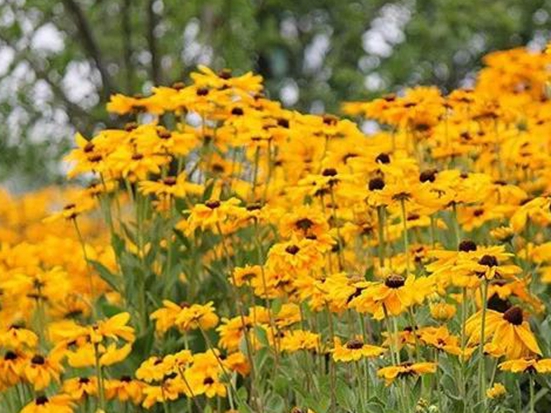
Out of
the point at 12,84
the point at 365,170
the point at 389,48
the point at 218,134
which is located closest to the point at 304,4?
the point at 389,48

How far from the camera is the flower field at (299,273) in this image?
223cm

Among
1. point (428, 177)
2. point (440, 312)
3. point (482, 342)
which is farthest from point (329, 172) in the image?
point (482, 342)

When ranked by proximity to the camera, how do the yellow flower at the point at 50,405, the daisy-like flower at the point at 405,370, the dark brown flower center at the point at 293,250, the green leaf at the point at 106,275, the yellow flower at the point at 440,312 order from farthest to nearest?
the green leaf at the point at 106,275, the yellow flower at the point at 50,405, the dark brown flower center at the point at 293,250, the yellow flower at the point at 440,312, the daisy-like flower at the point at 405,370

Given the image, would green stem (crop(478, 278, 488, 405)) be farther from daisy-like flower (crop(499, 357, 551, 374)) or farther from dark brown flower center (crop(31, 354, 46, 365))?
dark brown flower center (crop(31, 354, 46, 365))

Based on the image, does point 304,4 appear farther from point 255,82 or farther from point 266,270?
point 266,270

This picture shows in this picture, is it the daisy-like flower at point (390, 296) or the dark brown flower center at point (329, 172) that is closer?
the daisy-like flower at point (390, 296)

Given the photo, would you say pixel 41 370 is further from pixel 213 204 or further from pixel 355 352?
pixel 355 352

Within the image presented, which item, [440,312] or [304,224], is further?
[304,224]

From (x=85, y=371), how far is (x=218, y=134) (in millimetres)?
697

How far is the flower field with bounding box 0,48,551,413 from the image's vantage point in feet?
7.32

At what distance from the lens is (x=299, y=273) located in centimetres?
246

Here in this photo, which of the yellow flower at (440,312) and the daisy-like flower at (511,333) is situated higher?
the yellow flower at (440,312)

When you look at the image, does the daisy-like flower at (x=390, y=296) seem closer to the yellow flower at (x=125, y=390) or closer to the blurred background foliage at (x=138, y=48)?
the yellow flower at (x=125, y=390)

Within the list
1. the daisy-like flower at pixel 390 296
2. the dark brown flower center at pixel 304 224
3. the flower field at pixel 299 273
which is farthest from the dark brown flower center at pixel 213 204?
the daisy-like flower at pixel 390 296
